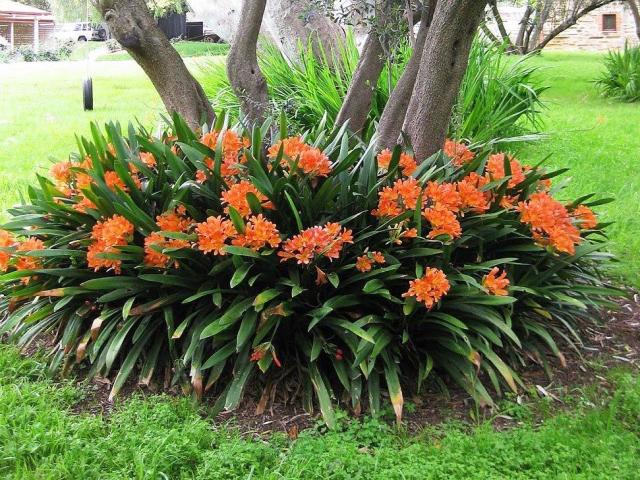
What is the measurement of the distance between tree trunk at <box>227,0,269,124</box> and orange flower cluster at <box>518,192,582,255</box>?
2436 millimetres

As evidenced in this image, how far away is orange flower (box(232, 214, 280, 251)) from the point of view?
305 centimetres

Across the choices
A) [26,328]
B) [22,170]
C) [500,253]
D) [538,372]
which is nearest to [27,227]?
[26,328]

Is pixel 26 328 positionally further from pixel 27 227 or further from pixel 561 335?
pixel 561 335

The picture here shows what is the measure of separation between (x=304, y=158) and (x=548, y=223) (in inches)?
48.6

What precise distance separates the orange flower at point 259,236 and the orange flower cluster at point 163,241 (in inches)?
10.9

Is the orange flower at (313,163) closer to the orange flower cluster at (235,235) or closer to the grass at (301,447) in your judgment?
the orange flower cluster at (235,235)

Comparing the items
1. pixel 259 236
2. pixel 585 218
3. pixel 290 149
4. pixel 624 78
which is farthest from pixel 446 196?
pixel 624 78

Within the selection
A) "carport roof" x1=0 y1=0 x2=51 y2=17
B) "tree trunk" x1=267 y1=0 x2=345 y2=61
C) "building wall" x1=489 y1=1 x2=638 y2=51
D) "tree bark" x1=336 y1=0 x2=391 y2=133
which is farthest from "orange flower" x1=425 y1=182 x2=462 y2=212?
"carport roof" x1=0 y1=0 x2=51 y2=17

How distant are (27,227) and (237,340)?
1.70 m

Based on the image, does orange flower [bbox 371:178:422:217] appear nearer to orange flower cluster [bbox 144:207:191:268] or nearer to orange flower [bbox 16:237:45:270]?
orange flower cluster [bbox 144:207:191:268]

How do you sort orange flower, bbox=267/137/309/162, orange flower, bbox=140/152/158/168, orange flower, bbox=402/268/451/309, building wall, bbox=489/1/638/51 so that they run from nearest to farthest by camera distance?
orange flower, bbox=402/268/451/309 < orange flower, bbox=267/137/309/162 < orange flower, bbox=140/152/158/168 < building wall, bbox=489/1/638/51

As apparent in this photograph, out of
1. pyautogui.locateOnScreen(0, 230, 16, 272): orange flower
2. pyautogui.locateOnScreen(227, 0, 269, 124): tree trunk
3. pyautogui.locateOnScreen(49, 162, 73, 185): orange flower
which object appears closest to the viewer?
pyautogui.locateOnScreen(0, 230, 16, 272): orange flower

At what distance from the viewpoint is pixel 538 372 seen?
133 inches

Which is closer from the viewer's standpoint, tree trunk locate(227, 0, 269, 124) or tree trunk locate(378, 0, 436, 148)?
tree trunk locate(378, 0, 436, 148)
